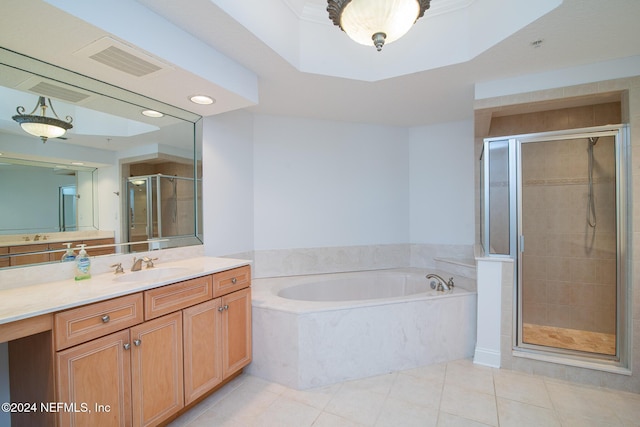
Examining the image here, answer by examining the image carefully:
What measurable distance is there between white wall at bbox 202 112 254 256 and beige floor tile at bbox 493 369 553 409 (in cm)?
243

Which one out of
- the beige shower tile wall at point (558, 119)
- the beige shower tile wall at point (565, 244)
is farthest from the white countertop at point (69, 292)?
the beige shower tile wall at point (558, 119)

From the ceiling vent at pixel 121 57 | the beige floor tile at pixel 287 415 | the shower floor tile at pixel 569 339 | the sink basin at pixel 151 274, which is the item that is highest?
the ceiling vent at pixel 121 57

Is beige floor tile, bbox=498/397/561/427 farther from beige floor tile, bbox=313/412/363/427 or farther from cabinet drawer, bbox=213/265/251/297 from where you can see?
cabinet drawer, bbox=213/265/251/297

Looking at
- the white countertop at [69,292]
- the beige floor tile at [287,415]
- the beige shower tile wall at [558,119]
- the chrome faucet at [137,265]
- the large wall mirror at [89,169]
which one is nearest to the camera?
the white countertop at [69,292]

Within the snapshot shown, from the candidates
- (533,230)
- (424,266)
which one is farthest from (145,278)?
(533,230)

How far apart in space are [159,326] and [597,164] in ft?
12.0

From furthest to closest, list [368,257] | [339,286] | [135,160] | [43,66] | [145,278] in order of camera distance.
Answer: [368,257] < [339,286] < [135,160] < [145,278] < [43,66]

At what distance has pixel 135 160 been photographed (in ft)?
6.92

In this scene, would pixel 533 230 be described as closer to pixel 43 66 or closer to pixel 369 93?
pixel 369 93

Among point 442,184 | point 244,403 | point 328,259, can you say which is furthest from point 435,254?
point 244,403

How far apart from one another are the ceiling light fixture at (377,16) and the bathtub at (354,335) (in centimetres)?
176

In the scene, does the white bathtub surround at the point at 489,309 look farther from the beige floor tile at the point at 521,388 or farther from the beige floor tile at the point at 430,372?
the beige floor tile at the point at 430,372

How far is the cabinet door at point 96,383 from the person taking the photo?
1223 mm

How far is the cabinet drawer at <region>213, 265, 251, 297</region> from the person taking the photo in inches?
78.3
